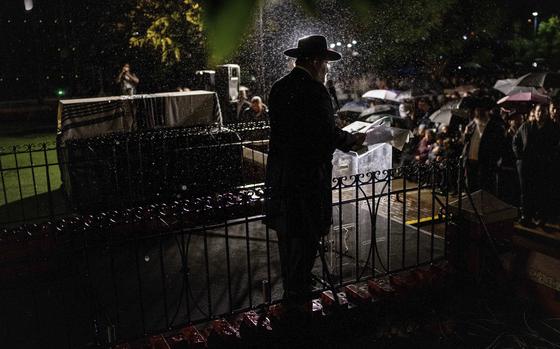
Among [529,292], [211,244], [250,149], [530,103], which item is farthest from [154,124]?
[530,103]

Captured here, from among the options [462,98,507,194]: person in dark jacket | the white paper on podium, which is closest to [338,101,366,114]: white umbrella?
the white paper on podium

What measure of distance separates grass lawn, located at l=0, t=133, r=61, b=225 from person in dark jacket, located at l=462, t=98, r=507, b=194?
634 cm

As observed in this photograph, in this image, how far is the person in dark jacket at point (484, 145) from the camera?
25.5ft

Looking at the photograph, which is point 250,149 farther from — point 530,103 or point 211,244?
point 530,103

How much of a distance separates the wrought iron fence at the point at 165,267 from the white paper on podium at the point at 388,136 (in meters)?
2.29

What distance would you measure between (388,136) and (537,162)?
2614 millimetres

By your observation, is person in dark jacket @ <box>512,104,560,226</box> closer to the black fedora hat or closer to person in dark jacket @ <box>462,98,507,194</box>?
person in dark jacket @ <box>462,98,507,194</box>

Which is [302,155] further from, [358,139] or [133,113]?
[133,113]

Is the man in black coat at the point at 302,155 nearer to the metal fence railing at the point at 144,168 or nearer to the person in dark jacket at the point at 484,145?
the person in dark jacket at the point at 484,145

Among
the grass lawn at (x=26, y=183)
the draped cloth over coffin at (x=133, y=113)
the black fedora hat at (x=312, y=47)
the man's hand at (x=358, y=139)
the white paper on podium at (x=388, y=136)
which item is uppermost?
the black fedora hat at (x=312, y=47)

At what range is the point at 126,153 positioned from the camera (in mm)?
8664

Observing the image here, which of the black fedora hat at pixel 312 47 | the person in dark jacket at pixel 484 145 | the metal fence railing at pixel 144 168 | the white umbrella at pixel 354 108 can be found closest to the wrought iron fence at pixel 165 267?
the black fedora hat at pixel 312 47

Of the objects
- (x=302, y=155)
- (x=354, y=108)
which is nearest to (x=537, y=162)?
(x=302, y=155)

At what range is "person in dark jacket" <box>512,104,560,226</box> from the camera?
7.64 metres
